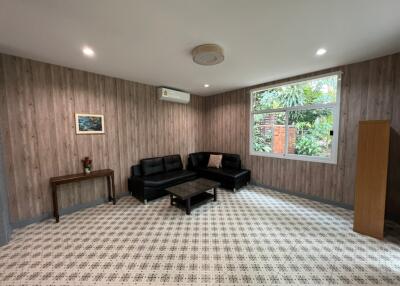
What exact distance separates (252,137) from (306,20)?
9.79 ft

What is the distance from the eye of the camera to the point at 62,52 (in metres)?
2.44

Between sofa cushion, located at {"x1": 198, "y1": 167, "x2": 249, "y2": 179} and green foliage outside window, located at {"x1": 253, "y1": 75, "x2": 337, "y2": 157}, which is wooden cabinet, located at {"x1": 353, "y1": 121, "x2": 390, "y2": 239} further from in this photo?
sofa cushion, located at {"x1": 198, "y1": 167, "x2": 249, "y2": 179}

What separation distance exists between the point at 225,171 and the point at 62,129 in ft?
11.8

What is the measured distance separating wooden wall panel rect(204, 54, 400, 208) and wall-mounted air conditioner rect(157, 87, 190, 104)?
163 cm

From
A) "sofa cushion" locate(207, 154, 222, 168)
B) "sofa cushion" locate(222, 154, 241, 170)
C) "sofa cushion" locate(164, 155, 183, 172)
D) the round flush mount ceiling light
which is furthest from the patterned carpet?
the round flush mount ceiling light

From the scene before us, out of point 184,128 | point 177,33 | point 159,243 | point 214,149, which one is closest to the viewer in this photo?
point 177,33

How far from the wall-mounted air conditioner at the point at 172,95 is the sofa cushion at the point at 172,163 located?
1.59m

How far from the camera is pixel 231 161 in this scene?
15.5ft

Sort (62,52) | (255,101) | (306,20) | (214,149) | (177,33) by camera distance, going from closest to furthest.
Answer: (306,20) → (177,33) → (62,52) → (255,101) → (214,149)

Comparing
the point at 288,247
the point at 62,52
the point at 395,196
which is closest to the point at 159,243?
the point at 288,247

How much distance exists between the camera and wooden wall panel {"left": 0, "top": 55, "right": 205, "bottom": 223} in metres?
2.56

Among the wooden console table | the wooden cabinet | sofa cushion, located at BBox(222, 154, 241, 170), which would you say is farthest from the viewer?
sofa cushion, located at BBox(222, 154, 241, 170)

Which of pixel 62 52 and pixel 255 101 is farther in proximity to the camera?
pixel 255 101

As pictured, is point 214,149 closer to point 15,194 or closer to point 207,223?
point 207,223
